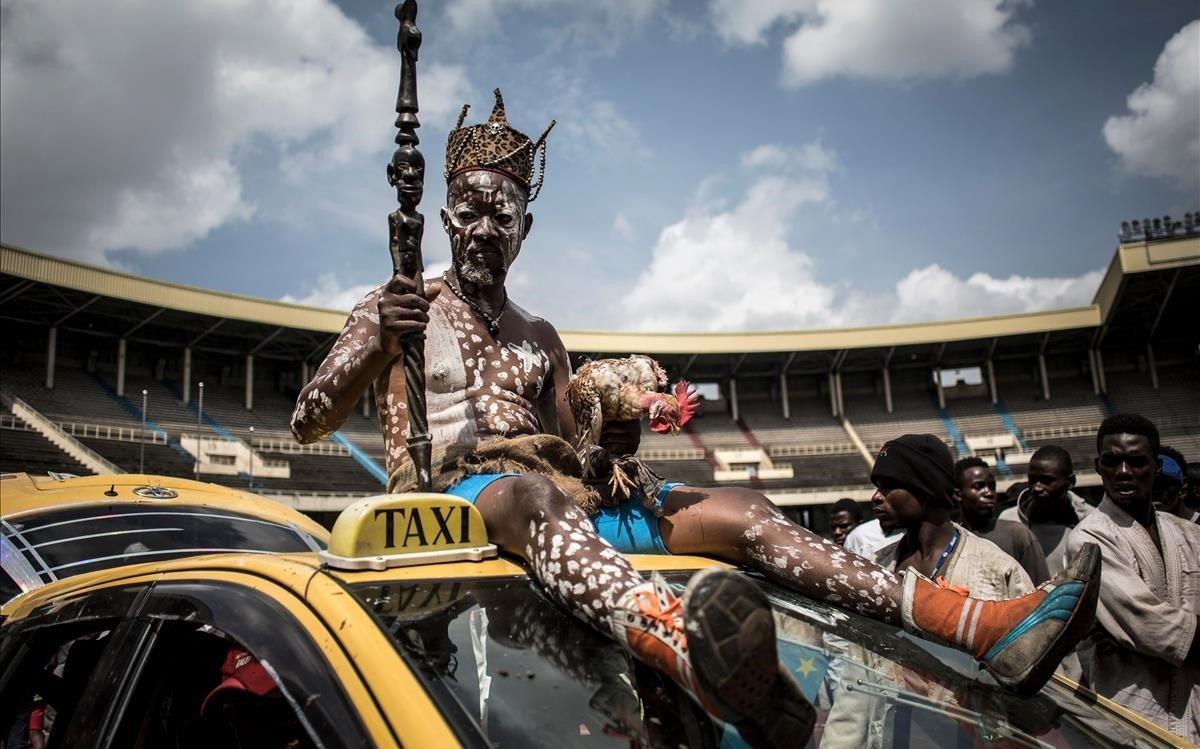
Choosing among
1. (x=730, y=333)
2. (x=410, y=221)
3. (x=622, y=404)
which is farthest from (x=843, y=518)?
(x=730, y=333)

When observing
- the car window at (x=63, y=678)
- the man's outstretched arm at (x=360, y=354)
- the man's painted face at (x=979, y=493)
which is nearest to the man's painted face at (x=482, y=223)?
the man's outstretched arm at (x=360, y=354)

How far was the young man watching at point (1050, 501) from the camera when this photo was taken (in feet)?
15.7

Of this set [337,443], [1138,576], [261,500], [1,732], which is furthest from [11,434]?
[1138,576]

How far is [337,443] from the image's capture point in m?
30.2

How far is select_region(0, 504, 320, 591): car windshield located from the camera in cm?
367

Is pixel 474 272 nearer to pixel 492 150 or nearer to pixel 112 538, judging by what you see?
pixel 492 150

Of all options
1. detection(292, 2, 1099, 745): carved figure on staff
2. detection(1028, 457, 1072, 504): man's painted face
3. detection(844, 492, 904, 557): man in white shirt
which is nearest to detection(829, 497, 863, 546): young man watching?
detection(844, 492, 904, 557): man in white shirt

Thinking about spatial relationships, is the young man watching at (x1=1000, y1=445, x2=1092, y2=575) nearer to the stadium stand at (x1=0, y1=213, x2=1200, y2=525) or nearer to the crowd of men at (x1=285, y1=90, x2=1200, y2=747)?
the crowd of men at (x1=285, y1=90, x2=1200, y2=747)

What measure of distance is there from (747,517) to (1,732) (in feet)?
6.00

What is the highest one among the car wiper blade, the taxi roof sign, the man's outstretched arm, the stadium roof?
the stadium roof

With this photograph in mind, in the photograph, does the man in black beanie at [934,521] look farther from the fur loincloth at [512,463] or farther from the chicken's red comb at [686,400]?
the fur loincloth at [512,463]

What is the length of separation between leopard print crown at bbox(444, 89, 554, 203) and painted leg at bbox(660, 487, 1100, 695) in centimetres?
117

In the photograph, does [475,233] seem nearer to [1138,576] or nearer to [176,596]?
[176,596]

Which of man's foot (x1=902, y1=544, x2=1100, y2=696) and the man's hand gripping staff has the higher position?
the man's hand gripping staff
